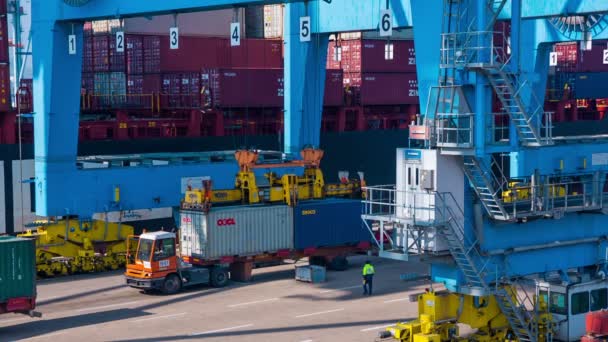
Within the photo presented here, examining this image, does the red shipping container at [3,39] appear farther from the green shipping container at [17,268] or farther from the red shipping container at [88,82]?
the green shipping container at [17,268]

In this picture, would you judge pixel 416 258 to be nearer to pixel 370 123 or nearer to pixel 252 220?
pixel 252 220

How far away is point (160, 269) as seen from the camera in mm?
31312

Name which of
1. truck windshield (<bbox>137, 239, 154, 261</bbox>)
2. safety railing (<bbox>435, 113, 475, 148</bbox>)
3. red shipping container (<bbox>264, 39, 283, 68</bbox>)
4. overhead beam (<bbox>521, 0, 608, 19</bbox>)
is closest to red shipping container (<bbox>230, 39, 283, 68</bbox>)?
red shipping container (<bbox>264, 39, 283, 68</bbox>)

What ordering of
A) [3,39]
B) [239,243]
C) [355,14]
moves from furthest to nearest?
[3,39] < [355,14] < [239,243]

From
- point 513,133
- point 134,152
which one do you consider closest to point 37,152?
point 134,152

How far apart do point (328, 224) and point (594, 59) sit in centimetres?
2944

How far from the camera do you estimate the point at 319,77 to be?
40125 mm

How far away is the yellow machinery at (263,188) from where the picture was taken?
3275cm

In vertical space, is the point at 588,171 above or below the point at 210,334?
above

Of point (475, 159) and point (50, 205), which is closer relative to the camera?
point (475, 159)

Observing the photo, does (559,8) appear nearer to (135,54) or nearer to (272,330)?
(272,330)

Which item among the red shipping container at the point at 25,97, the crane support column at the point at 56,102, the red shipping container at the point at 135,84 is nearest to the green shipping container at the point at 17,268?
the crane support column at the point at 56,102

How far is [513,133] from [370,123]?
32091 millimetres

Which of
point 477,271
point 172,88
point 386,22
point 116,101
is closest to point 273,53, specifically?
point 172,88
